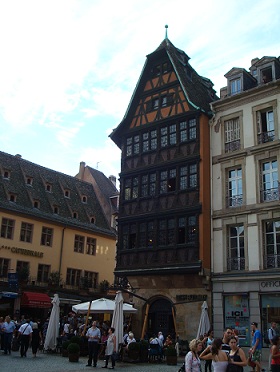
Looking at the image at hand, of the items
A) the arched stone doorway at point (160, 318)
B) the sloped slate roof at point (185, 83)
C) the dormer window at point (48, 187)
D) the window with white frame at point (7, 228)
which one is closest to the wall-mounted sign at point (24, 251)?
the window with white frame at point (7, 228)

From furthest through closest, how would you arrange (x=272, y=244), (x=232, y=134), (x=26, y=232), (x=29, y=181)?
(x=29, y=181) → (x=26, y=232) → (x=232, y=134) → (x=272, y=244)

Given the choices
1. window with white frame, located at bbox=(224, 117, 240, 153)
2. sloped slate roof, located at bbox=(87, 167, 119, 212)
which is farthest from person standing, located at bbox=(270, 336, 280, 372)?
sloped slate roof, located at bbox=(87, 167, 119, 212)

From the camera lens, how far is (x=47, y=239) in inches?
1483

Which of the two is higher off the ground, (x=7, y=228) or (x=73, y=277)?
(x=7, y=228)

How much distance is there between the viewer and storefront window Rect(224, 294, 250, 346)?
72.0 ft

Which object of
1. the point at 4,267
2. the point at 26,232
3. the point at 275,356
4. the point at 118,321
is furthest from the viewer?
the point at 26,232

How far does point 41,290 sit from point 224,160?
18347 mm

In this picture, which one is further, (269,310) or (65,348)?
(269,310)

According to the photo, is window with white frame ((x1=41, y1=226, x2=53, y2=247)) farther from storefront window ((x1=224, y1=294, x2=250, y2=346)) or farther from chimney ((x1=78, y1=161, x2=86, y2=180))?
storefront window ((x1=224, y1=294, x2=250, y2=346))

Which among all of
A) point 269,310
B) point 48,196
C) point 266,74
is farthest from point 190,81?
point 48,196

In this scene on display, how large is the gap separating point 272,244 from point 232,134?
Result: 21.1 feet

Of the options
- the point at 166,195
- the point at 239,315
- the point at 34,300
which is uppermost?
the point at 166,195

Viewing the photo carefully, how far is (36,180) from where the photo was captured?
41.2m

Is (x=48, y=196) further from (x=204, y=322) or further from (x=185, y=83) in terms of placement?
(x=204, y=322)
